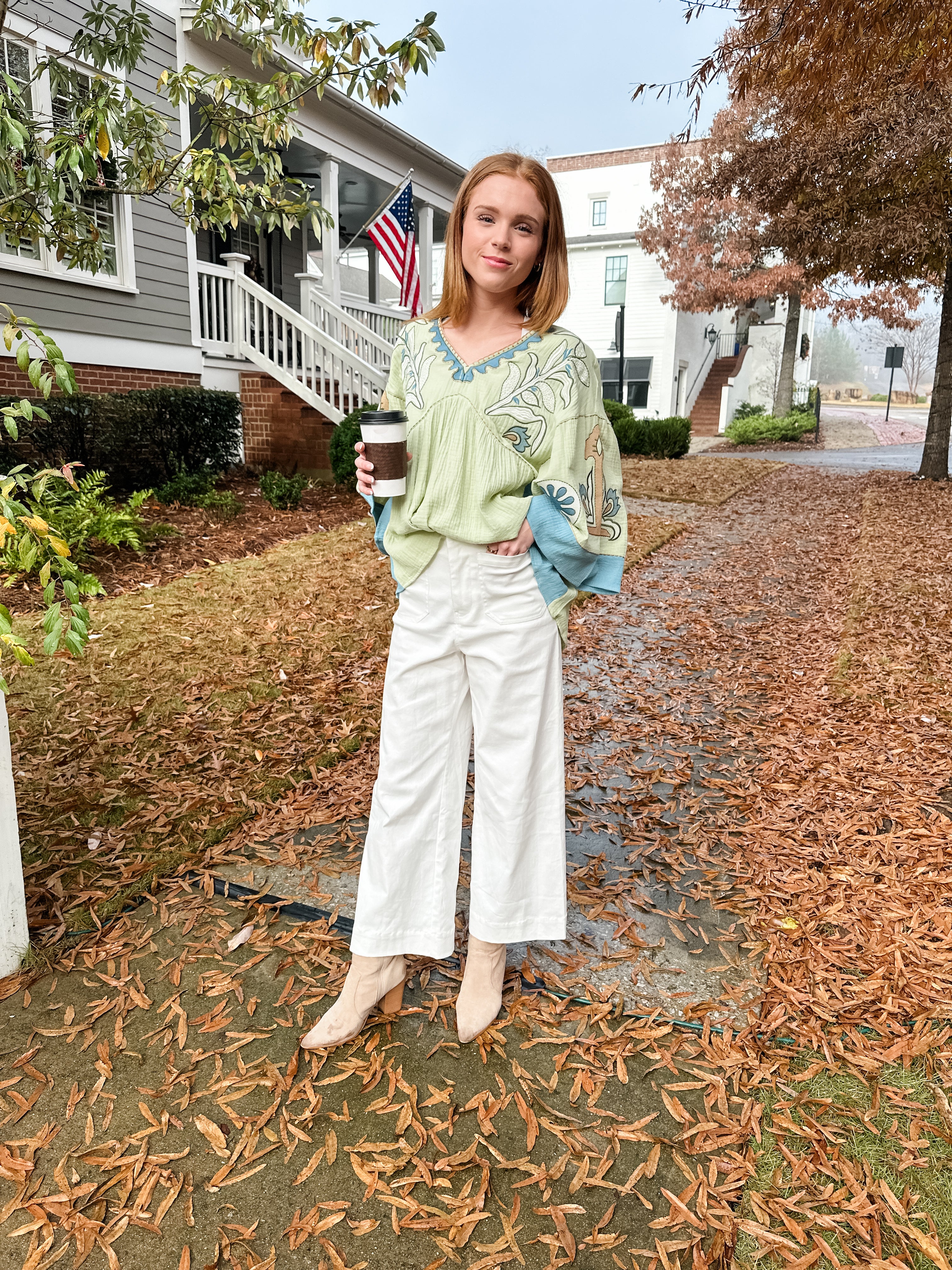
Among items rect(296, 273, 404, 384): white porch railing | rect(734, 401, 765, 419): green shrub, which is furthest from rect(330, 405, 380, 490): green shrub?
rect(734, 401, 765, 419): green shrub

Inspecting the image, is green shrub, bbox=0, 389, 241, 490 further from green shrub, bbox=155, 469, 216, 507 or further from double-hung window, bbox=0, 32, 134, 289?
double-hung window, bbox=0, 32, 134, 289

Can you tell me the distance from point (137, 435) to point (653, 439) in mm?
11486

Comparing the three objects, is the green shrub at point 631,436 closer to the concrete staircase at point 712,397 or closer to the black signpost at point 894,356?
the concrete staircase at point 712,397

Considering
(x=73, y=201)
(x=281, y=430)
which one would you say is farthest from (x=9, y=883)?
(x=281, y=430)

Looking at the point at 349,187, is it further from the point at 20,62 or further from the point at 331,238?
the point at 20,62

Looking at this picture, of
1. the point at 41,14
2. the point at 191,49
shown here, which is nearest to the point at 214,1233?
the point at 41,14

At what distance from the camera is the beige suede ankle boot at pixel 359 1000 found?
212 centimetres

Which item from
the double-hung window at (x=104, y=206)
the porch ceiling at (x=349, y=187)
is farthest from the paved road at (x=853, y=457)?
the double-hung window at (x=104, y=206)

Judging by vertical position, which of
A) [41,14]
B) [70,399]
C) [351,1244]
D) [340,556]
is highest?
[41,14]

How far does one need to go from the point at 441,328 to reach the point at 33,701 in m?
3.03

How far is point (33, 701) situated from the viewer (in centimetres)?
410

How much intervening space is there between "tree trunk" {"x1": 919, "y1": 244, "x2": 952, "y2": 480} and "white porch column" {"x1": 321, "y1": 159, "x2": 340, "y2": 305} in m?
8.73

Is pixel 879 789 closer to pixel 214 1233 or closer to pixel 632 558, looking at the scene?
pixel 214 1233

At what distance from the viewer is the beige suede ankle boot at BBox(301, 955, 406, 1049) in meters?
2.12
